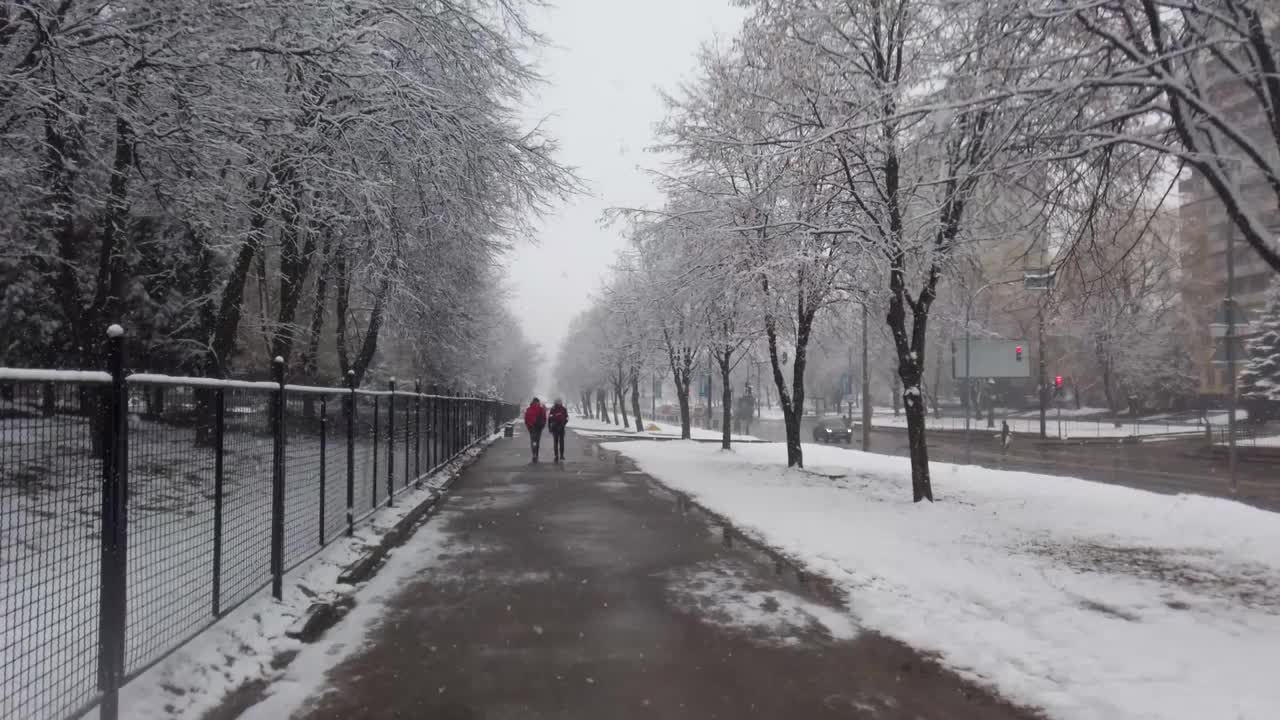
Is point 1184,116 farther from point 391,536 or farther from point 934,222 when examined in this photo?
point 391,536

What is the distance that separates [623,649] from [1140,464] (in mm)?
25055

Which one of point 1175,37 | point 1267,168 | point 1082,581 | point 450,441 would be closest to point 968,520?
point 1082,581

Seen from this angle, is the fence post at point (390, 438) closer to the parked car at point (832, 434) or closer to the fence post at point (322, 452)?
the fence post at point (322, 452)

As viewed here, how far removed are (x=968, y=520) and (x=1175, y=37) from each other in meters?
6.46

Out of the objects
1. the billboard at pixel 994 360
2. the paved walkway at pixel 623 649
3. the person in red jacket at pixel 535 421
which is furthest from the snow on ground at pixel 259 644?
the billboard at pixel 994 360

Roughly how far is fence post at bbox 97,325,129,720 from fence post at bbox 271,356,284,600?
2273 millimetres

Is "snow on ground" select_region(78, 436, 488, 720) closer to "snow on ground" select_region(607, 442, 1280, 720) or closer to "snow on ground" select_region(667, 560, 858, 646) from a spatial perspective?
"snow on ground" select_region(667, 560, 858, 646)

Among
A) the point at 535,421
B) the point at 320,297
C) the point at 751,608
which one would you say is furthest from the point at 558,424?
the point at 751,608

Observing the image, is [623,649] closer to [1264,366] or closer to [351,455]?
[351,455]

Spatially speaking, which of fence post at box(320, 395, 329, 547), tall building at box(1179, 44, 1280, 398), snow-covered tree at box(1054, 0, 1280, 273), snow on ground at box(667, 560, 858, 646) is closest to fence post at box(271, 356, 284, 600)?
fence post at box(320, 395, 329, 547)

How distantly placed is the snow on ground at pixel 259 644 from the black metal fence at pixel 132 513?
131 mm

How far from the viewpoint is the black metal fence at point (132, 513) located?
11.9 ft

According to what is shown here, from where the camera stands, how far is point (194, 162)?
353 inches

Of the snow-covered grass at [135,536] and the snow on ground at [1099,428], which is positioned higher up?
the snow-covered grass at [135,536]
